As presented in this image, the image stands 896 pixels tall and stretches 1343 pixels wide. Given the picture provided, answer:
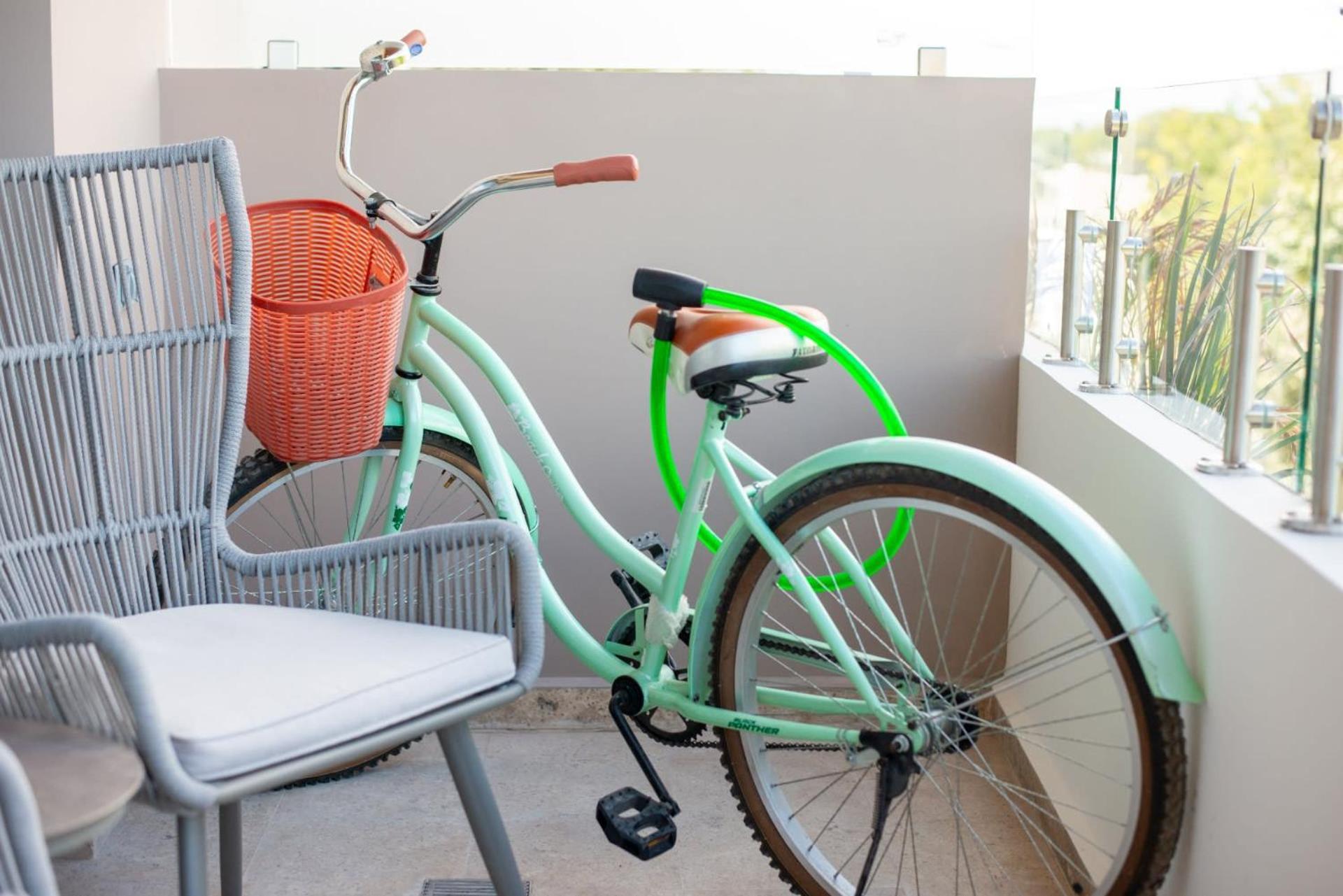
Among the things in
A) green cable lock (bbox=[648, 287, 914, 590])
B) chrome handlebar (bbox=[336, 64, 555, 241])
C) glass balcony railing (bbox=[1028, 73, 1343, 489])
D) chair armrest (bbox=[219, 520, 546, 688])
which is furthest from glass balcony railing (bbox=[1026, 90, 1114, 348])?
chair armrest (bbox=[219, 520, 546, 688])

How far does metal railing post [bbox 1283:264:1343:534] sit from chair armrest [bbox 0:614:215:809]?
1.07 metres

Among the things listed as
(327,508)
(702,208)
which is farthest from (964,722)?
(327,508)

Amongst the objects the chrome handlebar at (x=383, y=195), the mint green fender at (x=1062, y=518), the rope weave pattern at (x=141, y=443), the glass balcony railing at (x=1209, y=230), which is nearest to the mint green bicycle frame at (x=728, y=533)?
the mint green fender at (x=1062, y=518)

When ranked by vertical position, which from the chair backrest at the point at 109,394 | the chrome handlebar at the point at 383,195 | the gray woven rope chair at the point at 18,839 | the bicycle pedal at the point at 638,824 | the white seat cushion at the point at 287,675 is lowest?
the bicycle pedal at the point at 638,824

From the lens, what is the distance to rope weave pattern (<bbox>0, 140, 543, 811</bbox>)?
1.59m

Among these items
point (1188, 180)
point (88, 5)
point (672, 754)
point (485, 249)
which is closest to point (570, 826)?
point (672, 754)

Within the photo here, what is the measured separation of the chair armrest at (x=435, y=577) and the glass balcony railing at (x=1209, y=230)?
818mm

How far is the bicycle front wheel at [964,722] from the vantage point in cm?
159

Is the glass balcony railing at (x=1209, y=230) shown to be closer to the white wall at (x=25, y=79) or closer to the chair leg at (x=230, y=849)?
the chair leg at (x=230, y=849)

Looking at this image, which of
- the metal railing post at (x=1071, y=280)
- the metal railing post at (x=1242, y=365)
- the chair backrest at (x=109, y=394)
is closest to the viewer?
the metal railing post at (x=1242, y=365)

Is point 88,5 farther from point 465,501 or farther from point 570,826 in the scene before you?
point 570,826

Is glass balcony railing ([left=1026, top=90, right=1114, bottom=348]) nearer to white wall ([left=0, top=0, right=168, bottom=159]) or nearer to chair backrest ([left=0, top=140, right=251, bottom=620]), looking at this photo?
chair backrest ([left=0, top=140, right=251, bottom=620])

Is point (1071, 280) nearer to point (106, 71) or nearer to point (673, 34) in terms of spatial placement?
point (673, 34)

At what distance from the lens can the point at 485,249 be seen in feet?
8.45
